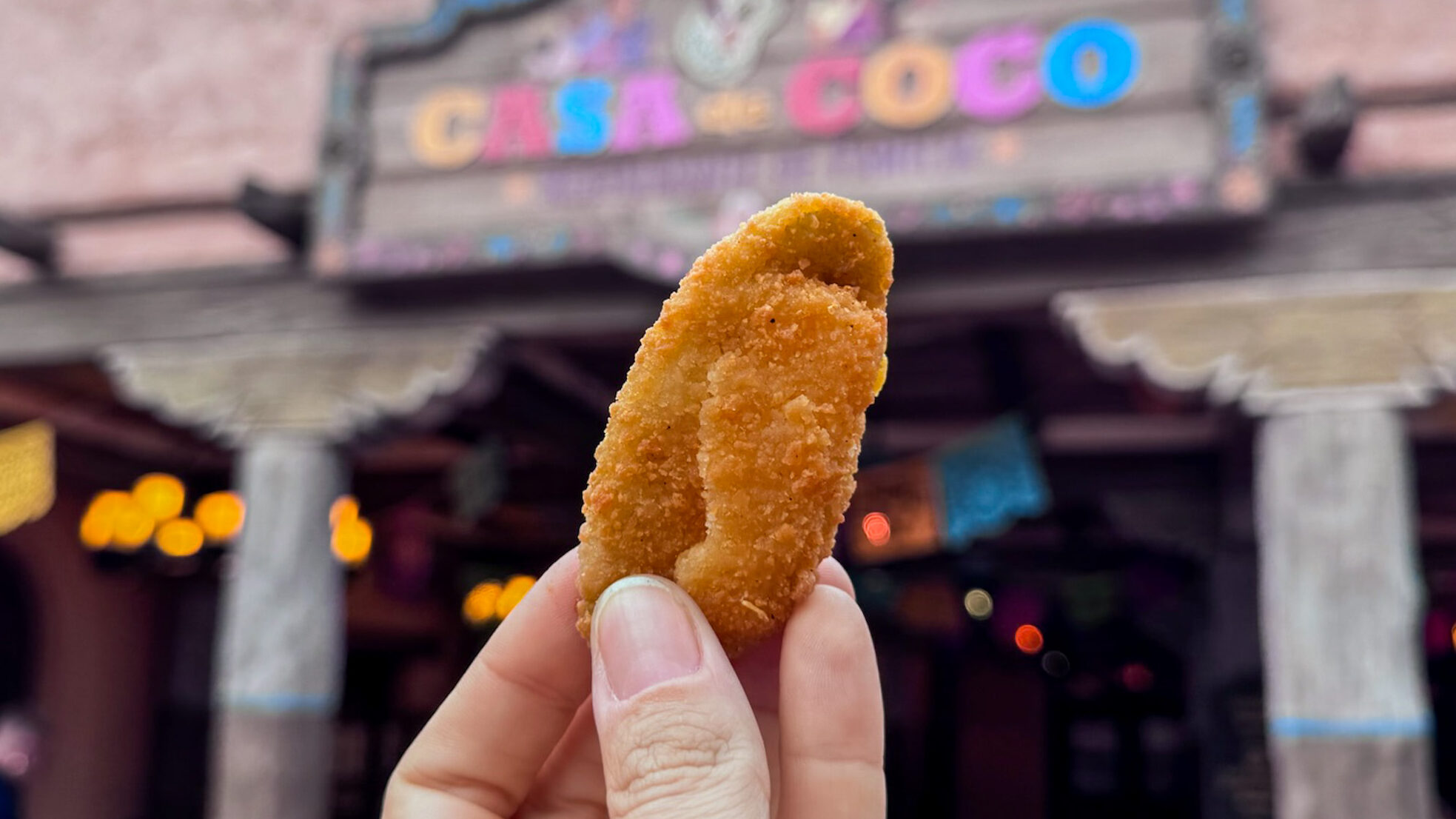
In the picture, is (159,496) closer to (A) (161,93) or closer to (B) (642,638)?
(A) (161,93)

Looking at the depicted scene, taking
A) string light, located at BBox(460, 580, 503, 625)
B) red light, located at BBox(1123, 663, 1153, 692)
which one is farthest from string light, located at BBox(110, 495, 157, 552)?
red light, located at BBox(1123, 663, 1153, 692)

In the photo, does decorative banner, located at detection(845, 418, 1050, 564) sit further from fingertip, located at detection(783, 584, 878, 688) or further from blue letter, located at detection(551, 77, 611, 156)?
fingertip, located at detection(783, 584, 878, 688)

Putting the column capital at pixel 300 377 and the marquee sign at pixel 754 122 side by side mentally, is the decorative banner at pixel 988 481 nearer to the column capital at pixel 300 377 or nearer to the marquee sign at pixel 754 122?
the marquee sign at pixel 754 122

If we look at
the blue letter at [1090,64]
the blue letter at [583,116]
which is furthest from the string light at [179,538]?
the blue letter at [1090,64]

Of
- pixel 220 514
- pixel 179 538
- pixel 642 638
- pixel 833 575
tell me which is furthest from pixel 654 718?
pixel 179 538

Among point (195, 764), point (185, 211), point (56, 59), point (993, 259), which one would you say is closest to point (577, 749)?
point (993, 259)

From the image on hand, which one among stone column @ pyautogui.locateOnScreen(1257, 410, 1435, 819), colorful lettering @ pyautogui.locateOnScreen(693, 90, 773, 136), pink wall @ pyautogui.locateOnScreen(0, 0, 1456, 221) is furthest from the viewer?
pink wall @ pyautogui.locateOnScreen(0, 0, 1456, 221)
